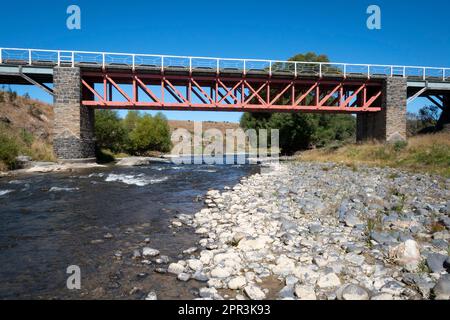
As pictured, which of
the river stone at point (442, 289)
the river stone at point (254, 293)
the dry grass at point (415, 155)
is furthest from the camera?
the dry grass at point (415, 155)

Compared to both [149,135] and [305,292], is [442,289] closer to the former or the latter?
[305,292]

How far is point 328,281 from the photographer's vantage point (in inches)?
163

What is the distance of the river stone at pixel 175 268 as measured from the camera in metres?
4.90

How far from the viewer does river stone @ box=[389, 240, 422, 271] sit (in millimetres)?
4348

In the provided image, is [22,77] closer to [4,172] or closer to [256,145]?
[4,172]

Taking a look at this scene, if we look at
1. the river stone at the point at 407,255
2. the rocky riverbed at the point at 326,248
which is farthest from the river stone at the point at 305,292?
the river stone at the point at 407,255

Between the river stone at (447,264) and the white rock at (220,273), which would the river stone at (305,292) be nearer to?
the white rock at (220,273)

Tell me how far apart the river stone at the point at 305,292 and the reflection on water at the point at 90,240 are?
1491 millimetres

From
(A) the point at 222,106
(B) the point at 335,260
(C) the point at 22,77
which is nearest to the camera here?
(B) the point at 335,260

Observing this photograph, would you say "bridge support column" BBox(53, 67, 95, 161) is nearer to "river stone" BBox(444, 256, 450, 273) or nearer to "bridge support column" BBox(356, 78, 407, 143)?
"river stone" BBox(444, 256, 450, 273)

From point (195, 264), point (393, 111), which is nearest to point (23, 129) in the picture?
point (195, 264)
